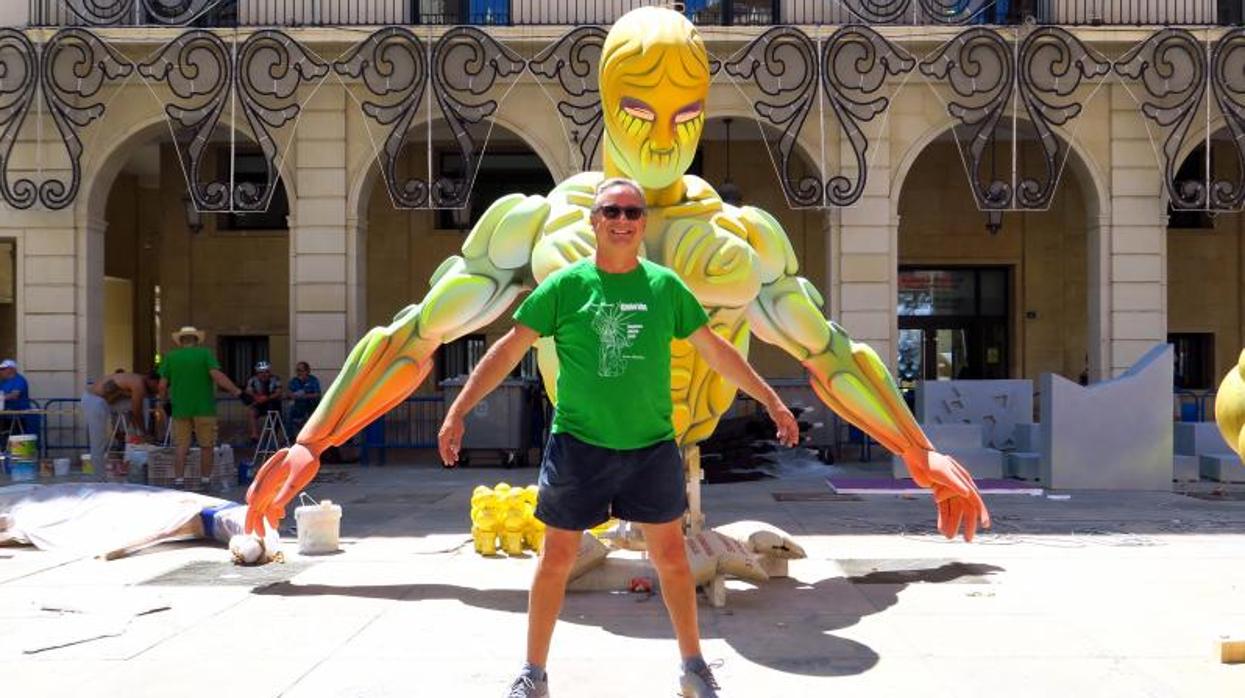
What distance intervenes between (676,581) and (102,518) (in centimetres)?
591

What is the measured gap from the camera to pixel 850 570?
7.30 m

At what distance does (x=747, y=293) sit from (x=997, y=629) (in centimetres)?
212

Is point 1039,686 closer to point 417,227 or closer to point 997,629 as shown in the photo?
point 997,629

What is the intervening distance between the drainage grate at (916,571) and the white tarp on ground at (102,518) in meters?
4.32

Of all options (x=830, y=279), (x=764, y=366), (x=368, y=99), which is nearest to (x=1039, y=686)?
(x=830, y=279)

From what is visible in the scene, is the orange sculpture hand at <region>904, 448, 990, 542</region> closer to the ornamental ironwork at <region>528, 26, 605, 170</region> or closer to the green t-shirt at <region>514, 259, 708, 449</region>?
the green t-shirt at <region>514, 259, 708, 449</region>

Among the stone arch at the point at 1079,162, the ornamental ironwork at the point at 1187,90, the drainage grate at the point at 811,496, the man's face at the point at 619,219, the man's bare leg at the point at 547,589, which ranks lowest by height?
the drainage grate at the point at 811,496

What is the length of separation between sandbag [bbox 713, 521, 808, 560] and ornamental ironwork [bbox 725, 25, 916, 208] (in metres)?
8.89

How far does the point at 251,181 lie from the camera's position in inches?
774

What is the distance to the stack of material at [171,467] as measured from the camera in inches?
491

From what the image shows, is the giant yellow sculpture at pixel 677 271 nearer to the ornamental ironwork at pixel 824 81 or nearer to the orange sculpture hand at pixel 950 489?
the orange sculpture hand at pixel 950 489

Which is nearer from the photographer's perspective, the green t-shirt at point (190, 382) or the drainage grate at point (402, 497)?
the drainage grate at point (402, 497)

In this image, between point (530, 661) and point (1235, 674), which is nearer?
point (530, 661)

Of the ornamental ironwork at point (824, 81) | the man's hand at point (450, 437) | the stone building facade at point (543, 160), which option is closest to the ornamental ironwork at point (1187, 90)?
the stone building facade at point (543, 160)
